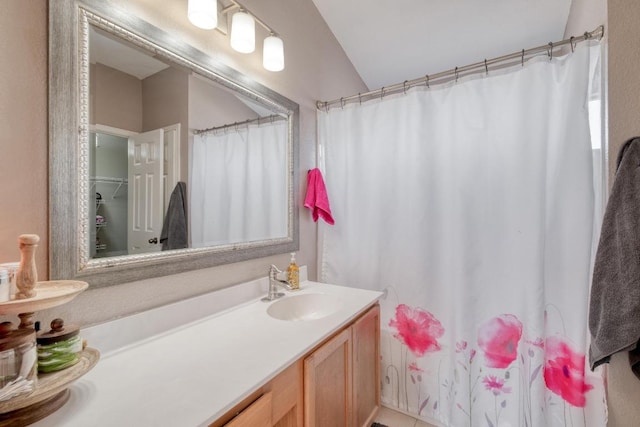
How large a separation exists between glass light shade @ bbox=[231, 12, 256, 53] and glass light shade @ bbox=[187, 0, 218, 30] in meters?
0.13

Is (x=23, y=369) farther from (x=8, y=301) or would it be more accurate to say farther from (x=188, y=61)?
(x=188, y=61)

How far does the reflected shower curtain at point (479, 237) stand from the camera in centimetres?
132

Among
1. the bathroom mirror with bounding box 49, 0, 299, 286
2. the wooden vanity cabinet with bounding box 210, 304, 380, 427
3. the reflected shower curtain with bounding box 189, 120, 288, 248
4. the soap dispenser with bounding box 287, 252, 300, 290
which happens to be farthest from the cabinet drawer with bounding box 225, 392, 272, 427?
the soap dispenser with bounding box 287, 252, 300, 290

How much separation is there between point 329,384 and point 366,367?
0.43 m

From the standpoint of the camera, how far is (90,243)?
0.92m

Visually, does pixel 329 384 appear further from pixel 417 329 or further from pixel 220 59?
pixel 220 59

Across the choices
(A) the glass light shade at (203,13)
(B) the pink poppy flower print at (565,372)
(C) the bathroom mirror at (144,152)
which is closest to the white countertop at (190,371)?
(C) the bathroom mirror at (144,152)

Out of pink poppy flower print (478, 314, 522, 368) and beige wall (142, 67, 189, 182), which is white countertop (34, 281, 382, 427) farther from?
pink poppy flower print (478, 314, 522, 368)

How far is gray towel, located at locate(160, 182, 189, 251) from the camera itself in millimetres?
1160

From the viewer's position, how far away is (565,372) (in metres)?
1.35

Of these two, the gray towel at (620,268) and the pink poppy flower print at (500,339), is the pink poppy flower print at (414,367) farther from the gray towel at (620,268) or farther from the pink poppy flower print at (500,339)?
the gray towel at (620,268)

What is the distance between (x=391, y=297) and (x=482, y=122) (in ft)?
3.69

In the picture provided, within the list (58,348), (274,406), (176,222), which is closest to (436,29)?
(176,222)

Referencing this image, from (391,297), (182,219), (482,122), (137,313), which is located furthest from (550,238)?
(137,313)
